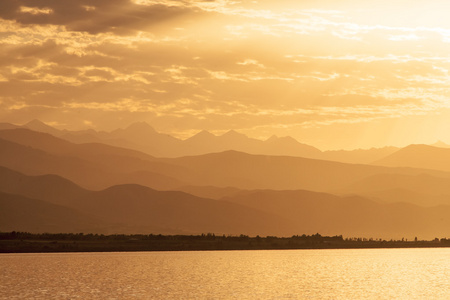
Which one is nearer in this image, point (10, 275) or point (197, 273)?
point (10, 275)

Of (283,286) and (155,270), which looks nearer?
(283,286)

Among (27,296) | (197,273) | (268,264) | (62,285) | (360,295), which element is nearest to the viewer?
(27,296)

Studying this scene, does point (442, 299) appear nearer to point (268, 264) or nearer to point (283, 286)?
point (283, 286)

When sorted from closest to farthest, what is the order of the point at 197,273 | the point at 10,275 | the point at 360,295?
1. the point at 360,295
2. the point at 10,275
3. the point at 197,273

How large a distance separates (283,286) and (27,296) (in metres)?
33.5

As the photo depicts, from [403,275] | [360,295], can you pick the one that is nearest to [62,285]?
[360,295]

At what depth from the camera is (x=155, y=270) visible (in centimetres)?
13250

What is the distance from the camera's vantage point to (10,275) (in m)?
117

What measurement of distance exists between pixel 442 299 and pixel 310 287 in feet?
63.2

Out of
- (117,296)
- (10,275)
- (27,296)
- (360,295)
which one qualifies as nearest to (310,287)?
(360,295)

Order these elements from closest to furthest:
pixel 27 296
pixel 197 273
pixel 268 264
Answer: pixel 27 296, pixel 197 273, pixel 268 264

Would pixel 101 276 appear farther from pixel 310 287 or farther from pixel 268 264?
pixel 268 264

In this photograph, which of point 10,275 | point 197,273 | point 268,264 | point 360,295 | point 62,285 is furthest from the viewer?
point 268,264

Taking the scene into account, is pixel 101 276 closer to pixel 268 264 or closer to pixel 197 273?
A: pixel 197 273
